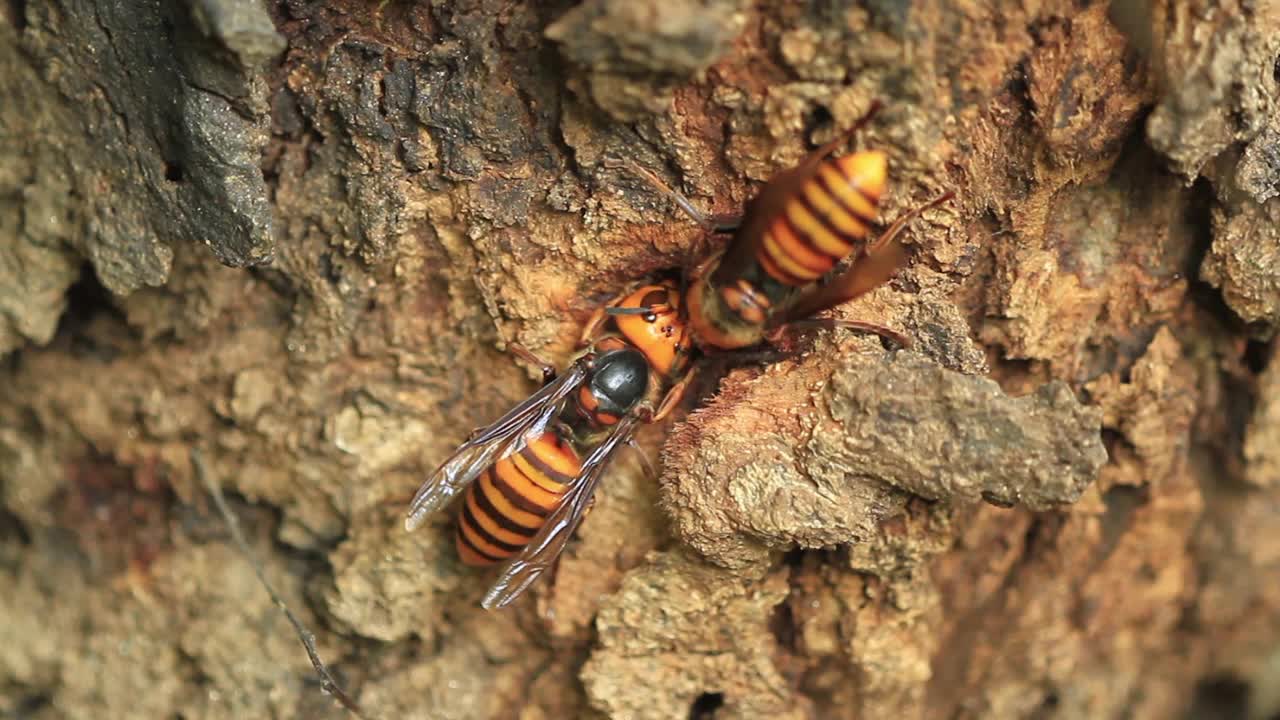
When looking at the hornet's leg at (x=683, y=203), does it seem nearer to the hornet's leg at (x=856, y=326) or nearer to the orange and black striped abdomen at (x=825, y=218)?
the orange and black striped abdomen at (x=825, y=218)

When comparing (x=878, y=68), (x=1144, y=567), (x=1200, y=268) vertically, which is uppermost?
(x=878, y=68)

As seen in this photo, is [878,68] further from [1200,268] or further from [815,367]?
[1200,268]

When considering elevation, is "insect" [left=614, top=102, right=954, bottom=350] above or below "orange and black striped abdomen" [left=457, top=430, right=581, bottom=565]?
above

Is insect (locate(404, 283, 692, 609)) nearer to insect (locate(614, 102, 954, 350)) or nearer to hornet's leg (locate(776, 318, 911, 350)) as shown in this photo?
insect (locate(614, 102, 954, 350))

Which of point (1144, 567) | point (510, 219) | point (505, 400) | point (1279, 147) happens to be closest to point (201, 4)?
point (510, 219)

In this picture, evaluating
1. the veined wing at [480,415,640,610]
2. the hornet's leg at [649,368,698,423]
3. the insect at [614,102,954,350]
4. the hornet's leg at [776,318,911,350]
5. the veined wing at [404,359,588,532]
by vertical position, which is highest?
the insect at [614,102,954,350]

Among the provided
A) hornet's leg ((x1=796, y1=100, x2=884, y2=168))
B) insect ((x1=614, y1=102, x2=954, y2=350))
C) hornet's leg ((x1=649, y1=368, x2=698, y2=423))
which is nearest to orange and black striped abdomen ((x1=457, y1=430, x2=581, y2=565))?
hornet's leg ((x1=649, y1=368, x2=698, y2=423))

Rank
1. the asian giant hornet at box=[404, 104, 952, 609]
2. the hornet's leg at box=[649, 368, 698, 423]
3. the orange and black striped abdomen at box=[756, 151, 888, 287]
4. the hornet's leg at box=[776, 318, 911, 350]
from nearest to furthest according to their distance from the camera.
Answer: the orange and black striped abdomen at box=[756, 151, 888, 287]
the hornet's leg at box=[776, 318, 911, 350]
the asian giant hornet at box=[404, 104, 952, 609]
the hornet's leg at box=[649, 368, 698, 423]

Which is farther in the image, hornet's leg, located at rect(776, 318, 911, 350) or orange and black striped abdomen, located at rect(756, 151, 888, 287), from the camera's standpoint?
hornet's leg, located at rect(776, 318, 911, 350)

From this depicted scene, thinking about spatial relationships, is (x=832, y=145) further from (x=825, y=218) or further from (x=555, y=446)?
(x=555, y=446)
